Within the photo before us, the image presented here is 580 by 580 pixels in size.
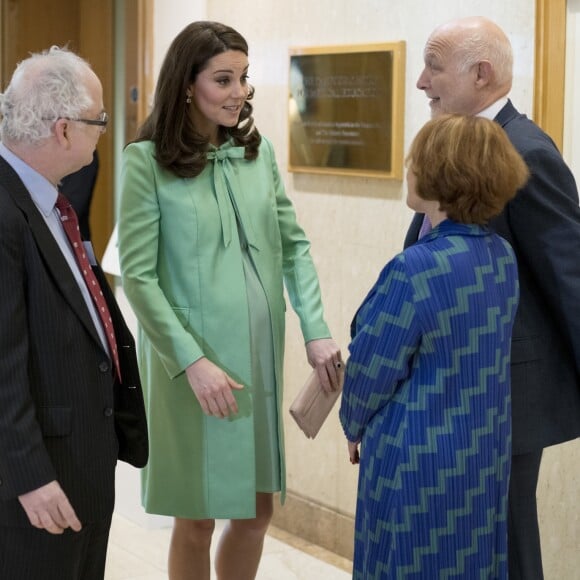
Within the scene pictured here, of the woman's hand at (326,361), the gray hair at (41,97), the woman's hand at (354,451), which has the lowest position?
the woman's hand at (354,451)

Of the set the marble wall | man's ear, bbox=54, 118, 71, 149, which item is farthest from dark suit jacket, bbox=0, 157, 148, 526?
the marble wall

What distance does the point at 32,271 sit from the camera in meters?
2.32

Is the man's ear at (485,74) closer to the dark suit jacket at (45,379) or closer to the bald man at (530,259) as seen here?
the bald man at (530,259)

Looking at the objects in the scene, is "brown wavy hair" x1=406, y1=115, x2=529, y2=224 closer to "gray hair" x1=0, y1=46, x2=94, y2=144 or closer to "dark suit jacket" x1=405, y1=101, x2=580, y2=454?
"dark suit jacket" x1=405, y1=101, x2=580, y2=454

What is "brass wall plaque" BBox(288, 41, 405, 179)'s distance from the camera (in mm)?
4234

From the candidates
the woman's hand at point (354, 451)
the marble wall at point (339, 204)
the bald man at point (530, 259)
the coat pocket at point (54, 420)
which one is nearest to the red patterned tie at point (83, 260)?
the coat pocket at point (54, 420)

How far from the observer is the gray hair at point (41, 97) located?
2.40 meters

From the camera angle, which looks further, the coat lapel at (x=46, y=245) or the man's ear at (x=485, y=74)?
the man's ear at (x=485, y=74)

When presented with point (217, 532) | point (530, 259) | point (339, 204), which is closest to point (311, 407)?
point (530, 259)

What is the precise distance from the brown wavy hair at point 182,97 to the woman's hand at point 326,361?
60 centimetres

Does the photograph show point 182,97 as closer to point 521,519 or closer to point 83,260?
point 83,260

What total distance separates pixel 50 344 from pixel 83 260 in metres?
0.25

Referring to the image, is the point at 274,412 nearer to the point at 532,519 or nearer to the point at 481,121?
the point at 532,519

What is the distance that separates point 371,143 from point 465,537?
2.07 metres
